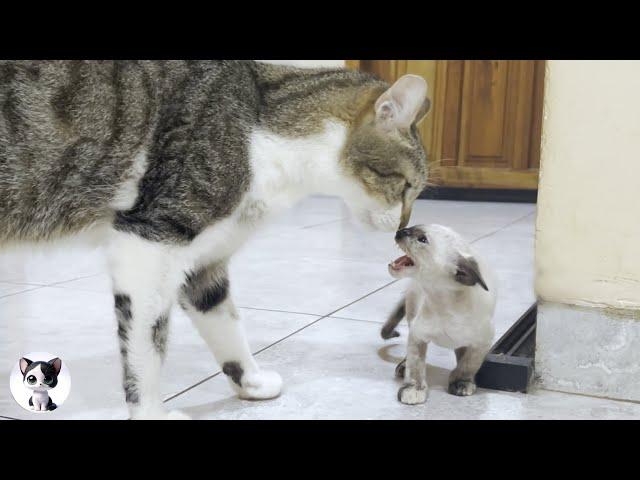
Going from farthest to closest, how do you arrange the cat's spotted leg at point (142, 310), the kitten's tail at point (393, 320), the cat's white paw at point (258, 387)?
the kitten's tail at point (393, 320)
the cat's white paw at point (258, 387)
the cat's spotted leg at point (142, 310)

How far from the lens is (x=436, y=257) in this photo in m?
1.49

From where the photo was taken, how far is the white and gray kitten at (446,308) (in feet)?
A: 4.76

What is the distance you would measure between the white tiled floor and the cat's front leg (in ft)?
0.07

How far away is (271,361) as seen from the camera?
165cm

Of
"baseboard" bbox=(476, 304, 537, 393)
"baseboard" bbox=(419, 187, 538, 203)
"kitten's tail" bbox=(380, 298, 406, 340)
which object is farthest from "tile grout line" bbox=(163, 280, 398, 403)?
"baseboard" bbox=(419, 187, 538, 203)

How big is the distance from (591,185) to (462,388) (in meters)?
0.47

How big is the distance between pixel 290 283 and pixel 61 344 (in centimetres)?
86

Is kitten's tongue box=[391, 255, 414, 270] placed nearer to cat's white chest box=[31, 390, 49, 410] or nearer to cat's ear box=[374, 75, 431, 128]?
cat's ear box=[374, 75, 431, 128]

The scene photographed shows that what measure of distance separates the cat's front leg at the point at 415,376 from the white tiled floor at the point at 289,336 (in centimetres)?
2

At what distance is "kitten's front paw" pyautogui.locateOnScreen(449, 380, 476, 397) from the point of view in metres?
1.46

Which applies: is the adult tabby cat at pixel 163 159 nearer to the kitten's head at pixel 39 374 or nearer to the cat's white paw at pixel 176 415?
the cat's white paw at pixel 176 415

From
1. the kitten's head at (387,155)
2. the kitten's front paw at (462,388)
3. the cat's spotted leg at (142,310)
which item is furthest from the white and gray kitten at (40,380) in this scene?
the kitten's front paw at (462,388)

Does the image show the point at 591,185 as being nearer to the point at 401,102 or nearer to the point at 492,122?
the point at 401,102

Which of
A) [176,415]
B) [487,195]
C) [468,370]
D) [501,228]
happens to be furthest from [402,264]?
[487,195]
